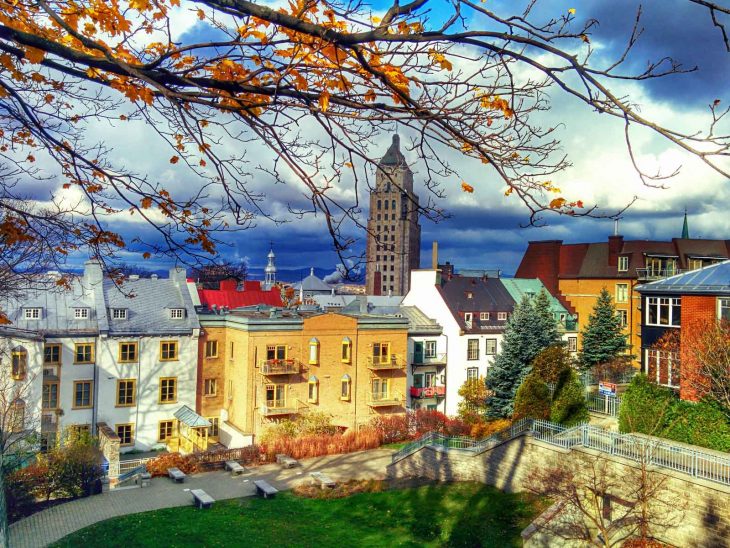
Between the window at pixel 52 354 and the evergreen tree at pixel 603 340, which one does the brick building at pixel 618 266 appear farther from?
the window at pixel 52 354

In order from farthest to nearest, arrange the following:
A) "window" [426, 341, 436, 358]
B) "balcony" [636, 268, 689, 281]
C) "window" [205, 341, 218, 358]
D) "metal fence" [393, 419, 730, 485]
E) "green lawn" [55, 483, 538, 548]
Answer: "balcony" [636, 268, 689, 281]
"window" [426, 341, 436, 358]
"window" [205, 341, 218, 358]
"green lawn" [55, 483, 538, 548]
"metal fence" [393, 419, 730, 485]

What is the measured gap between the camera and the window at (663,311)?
2823cm

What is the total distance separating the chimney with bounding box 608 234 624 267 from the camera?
5394 cm

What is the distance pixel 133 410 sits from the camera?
111 feet

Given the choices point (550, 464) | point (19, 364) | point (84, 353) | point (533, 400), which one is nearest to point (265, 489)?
point (550, 464)

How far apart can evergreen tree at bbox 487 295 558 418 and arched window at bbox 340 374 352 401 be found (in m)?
8.66

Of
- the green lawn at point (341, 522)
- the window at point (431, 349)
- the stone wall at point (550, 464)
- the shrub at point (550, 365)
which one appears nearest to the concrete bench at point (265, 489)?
the green lawn at point (341, 522)

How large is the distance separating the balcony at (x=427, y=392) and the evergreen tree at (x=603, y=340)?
32.9 feet

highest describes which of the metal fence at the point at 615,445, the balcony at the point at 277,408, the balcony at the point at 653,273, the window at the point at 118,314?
the balcony at the point at 653,273

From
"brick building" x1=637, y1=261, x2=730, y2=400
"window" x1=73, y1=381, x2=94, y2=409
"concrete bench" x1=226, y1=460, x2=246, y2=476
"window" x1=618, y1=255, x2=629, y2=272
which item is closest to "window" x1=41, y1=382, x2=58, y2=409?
"window" x1=73, y1=381, x2=94, y2=409

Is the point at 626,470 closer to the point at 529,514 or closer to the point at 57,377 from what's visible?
the point at 529,514

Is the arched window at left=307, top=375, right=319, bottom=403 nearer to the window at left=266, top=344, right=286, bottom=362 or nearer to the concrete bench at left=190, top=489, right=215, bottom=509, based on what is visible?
the window at left=266, top=344, right=286, bottom=362

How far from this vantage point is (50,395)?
31.4 metres

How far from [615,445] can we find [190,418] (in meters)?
23.0
